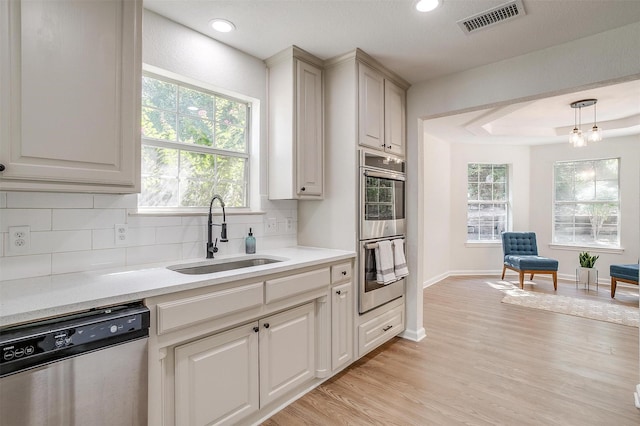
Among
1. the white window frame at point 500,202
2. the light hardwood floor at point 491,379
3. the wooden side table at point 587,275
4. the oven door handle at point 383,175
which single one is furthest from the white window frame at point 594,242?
the oven door handle at point 383,175

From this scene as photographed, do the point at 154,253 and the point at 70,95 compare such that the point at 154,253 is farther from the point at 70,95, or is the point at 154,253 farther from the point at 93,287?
the point at 70,95

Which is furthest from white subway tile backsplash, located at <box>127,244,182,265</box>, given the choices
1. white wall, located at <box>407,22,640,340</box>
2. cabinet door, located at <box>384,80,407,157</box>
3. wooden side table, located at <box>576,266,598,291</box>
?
wooden side table, located at <box>576,266,598,291</box>

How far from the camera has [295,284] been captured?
2006mm

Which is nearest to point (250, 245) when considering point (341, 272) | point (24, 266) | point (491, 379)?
point (341, 272)

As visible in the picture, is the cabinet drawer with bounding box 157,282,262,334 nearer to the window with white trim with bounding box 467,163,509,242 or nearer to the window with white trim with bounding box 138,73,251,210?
the window with white trim with bounding box 138,73,251,210

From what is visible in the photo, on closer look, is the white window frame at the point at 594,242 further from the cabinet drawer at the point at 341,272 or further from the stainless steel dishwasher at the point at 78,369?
the stainless steel dishwasher at the point at 78,369

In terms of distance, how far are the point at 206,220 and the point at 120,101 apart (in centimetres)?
97

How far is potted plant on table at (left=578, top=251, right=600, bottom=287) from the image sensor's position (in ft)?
16.8

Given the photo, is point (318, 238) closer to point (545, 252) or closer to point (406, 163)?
point (406, 163)

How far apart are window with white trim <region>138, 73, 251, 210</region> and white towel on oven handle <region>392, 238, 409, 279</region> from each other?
4.53ft

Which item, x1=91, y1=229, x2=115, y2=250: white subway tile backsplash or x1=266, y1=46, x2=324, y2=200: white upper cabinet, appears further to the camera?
x1=266, y1=46, x2=324, y2=200: white upper cabinet

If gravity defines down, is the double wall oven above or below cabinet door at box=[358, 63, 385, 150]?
below

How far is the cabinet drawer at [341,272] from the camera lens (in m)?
2.33

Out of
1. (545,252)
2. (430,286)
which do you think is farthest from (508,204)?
(430,286)
